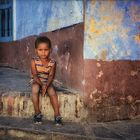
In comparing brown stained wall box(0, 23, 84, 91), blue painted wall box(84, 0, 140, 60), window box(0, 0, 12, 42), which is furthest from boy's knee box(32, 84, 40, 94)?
window box(0, 0, 12, 42)

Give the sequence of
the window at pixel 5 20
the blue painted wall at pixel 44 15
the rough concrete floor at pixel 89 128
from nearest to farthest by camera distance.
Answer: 1. the rough concrete floor at pixel 89 128
2. the blue painted wall at pixel 44 15
3. the window at pixel 5 20

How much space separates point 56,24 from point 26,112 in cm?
165

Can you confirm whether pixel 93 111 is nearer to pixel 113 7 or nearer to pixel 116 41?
pixel 116 41

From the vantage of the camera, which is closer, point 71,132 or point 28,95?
point 71,132

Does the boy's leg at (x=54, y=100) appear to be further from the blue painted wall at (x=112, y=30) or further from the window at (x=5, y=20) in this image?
the window at (x=5, y=20)

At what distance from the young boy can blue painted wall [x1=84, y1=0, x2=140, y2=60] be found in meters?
0.54

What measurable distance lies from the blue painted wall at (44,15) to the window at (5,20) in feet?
1.74

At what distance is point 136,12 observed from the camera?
4582 mm

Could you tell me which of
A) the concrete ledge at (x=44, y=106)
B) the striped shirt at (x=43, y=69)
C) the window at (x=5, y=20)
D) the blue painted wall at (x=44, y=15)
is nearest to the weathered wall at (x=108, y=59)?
the concrete ledge at (x=44, y=106)

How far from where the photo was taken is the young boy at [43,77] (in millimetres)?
4398

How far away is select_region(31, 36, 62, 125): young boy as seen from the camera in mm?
4398

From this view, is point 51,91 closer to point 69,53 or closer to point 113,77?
point 69,53

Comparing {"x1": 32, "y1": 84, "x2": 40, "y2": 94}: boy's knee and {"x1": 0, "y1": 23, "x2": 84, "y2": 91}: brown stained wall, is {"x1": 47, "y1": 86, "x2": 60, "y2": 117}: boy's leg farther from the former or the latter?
{"x1": 0, "y1": 23, "x2": 84, "y2": 91}: brown stained wall

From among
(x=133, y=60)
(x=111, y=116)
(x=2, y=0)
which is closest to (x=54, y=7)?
(x=133, y=60)
